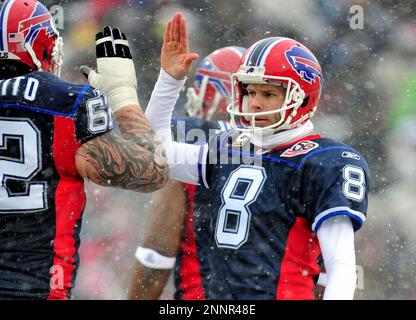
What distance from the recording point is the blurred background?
6.47 m

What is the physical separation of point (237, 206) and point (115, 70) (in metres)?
0.71

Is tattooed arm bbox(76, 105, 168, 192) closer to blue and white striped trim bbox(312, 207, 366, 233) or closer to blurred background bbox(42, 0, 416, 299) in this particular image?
blue and white striped trim bbox(312, 207, 366, 233)

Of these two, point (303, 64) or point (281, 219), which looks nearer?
point (281, 219)

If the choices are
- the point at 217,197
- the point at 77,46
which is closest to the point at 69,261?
the point at 217,197

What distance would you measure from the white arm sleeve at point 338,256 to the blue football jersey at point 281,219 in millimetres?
43

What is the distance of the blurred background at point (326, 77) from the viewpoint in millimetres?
6473

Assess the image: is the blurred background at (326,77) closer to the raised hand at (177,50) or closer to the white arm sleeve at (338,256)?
the raised hand at (177,50)

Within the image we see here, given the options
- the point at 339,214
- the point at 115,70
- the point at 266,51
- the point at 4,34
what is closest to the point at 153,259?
the point at 115,70

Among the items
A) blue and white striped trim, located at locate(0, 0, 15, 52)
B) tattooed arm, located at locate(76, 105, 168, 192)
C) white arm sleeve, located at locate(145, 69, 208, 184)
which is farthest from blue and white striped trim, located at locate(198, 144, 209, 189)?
blue and white striped trim, located at locate(0, 0, 15, 52)

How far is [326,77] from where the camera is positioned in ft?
22.4

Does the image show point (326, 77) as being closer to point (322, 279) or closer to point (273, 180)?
point (322, 279)

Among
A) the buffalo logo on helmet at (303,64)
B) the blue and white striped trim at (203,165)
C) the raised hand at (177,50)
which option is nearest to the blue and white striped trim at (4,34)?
the raised hand at (177,50)

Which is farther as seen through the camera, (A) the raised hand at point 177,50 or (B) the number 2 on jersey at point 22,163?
(A) the raised hand at point 177,50
